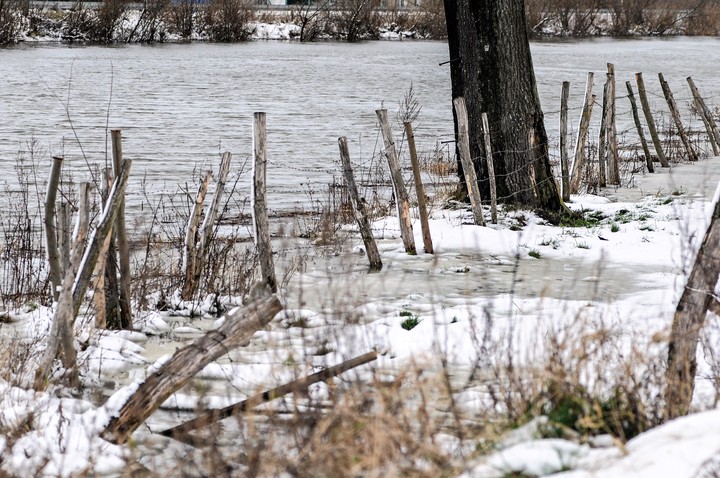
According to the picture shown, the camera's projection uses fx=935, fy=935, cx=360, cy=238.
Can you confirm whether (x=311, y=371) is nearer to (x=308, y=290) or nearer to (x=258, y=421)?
(x=258, y=421)

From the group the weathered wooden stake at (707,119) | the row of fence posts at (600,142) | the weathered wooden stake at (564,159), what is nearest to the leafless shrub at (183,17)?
the weathered wooden stake at (707,119)

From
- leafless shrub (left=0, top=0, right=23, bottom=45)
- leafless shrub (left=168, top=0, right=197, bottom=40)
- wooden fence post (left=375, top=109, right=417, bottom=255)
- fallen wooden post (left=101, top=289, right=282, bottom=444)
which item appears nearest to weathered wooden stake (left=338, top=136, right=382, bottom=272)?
wooden fence post (left=375, top=109, right=417, bottom=255)

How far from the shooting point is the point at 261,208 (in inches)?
316

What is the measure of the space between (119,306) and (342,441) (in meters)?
4.01

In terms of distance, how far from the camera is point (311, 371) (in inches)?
220

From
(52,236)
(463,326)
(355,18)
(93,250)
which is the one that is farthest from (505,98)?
(355,18)

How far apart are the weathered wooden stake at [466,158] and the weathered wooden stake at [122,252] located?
172 inches

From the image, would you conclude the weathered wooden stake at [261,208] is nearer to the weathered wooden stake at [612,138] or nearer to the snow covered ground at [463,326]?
the snow covered ground at [463,326]

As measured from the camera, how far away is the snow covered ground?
12.6ft

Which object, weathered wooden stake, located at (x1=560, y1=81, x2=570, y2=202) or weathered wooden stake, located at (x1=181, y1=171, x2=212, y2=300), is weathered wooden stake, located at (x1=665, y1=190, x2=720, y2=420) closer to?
weathered wooden stake, located at (x1=181, y1=171, x2=212, y2=300)

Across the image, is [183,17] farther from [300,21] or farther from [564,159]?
[564,159]

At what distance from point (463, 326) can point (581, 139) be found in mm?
6473

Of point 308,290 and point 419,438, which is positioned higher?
point 419,438

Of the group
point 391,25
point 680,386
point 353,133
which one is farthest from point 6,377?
point 391,25
